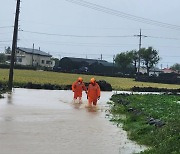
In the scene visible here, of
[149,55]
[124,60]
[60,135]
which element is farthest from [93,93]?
[124,60]

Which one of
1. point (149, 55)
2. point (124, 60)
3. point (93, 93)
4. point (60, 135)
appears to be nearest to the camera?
point (60, 135)

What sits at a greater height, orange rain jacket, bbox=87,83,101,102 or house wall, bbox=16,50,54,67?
house wall, bbox=16,50,54,67

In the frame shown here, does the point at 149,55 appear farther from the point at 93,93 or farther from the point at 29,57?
the point at 93,93

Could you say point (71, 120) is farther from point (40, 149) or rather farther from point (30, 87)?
point (30, 87)

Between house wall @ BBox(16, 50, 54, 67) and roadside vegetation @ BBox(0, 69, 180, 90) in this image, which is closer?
roadside vegetation @ BBox(0, 69, 180, 90)

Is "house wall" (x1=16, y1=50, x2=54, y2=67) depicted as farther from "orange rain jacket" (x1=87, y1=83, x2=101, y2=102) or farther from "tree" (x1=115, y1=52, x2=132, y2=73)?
"orange rain jacket" (x1=87, y1=83, x2=101, y2=102)

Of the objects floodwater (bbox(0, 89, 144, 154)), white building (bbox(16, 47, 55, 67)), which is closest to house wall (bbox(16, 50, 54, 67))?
white building (bbox(16, 47, 55, 67))

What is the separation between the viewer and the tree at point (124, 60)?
340ft

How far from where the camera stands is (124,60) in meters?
104

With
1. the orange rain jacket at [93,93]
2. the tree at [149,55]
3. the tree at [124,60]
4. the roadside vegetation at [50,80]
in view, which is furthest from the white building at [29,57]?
the orange rain jacket at [93,93]

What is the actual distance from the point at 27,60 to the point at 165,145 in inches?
3653

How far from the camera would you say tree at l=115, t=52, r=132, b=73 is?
10350cm

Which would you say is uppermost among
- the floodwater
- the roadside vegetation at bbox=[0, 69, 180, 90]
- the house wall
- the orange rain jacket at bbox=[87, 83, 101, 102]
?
the house wall

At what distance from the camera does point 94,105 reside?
2188 cm
